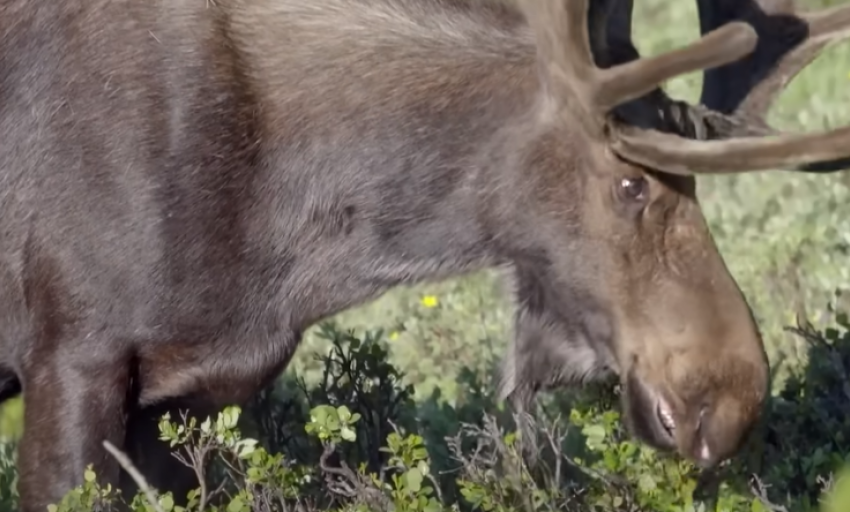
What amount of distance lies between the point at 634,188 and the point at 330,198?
85 cm

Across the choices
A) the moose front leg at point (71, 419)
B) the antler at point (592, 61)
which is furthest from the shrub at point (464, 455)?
the antler at point (592, 61)

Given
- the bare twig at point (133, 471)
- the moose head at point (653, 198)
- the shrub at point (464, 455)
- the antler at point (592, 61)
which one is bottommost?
the shrub at point (464, 455)

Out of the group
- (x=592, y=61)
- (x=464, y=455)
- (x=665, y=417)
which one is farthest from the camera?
(x=464, y=455)

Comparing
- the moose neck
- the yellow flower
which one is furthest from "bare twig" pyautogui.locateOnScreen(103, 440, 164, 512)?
the yellow flower

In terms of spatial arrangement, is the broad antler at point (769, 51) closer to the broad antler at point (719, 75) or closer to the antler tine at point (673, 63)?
the broad antler at point (719, 75)

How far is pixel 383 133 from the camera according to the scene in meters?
4.89

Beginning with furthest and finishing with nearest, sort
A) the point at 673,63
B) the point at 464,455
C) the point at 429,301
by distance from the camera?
the point at 429,301 < the point at 464,455 < the point at 673,63

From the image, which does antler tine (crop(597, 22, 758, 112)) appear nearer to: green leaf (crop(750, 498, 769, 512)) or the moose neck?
the moose neck

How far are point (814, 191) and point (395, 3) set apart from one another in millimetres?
3758

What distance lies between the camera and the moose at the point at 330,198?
15.0 feet

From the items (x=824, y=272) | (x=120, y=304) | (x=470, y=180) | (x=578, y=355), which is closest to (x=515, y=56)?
(x=470, y=180)

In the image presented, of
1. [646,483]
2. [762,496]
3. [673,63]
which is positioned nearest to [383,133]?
[673,63]

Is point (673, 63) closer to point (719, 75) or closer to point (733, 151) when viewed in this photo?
point (733, 151)

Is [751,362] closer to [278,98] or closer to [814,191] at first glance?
[278,98]
